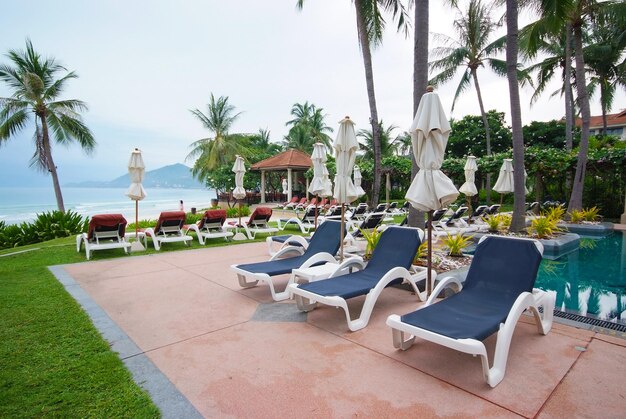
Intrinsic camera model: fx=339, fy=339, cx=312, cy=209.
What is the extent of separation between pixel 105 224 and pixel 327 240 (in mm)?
5449

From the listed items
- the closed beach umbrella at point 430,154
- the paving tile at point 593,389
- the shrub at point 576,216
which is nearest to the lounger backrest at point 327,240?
the closed beach umbrella at point 430,154

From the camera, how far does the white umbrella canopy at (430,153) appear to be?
4.02 meters

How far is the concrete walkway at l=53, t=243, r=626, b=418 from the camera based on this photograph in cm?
230

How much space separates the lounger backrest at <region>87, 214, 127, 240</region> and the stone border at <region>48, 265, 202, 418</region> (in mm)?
3639

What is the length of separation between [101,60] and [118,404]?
18.1 m

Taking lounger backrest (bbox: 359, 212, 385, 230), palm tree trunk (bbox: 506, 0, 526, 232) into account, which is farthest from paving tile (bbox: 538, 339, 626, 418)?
lounger backrest (bbox: 359, 212, 385, 230)

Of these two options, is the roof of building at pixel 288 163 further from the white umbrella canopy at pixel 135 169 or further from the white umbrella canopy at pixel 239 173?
the white umbrella canopy at pixel 135 169

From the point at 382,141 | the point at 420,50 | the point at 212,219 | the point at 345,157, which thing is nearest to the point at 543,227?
the point at 420,50

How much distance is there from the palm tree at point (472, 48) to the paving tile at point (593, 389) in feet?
64.0

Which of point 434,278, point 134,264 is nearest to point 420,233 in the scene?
point 434,278

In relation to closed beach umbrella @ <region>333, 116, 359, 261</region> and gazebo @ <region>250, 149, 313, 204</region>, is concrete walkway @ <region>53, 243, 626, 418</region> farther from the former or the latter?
gazebo @ <region>250, 149, 313, 204</region>

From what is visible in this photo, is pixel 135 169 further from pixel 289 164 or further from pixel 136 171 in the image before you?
pixel 289 164

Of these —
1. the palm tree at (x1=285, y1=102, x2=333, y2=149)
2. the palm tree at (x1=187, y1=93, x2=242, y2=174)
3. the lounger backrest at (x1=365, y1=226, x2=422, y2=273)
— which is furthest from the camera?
the palm tree at (x1=285, y1=102, x2=333, y2=149)

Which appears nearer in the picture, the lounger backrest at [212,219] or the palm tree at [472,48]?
the lounger backrest at [212,219]
